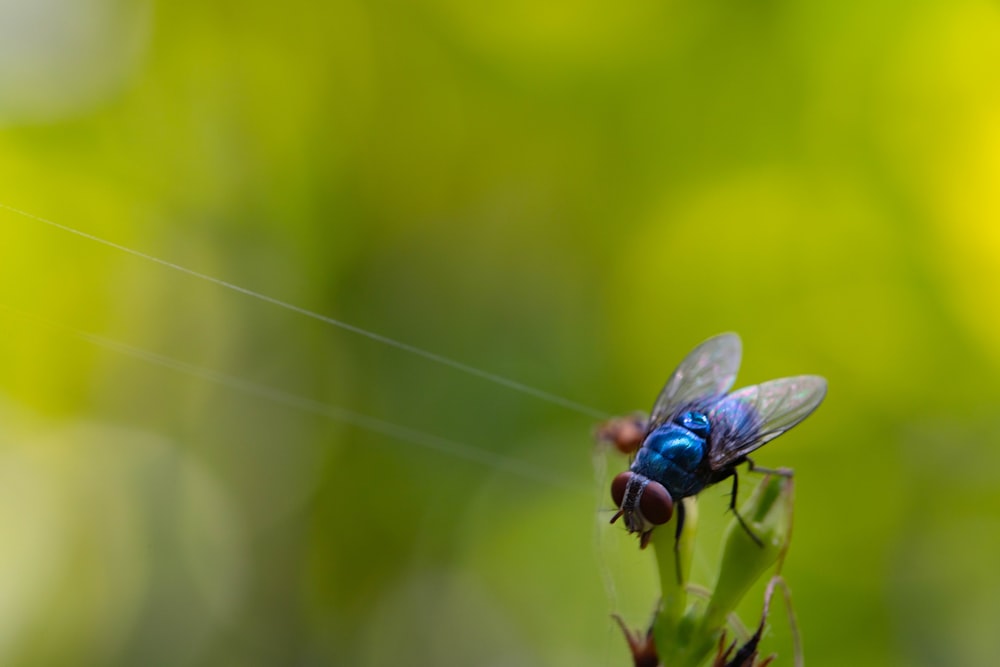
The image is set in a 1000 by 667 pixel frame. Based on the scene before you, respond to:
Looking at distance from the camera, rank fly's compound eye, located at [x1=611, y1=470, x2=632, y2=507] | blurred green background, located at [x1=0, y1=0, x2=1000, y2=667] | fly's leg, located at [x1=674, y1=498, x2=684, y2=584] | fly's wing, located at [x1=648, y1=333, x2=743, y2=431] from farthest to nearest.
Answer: blurred green background, located at [x1=0, y1=0, x2=1000, y2=667], fly's wing, located at [x1=648, y1=333, x2=743, y2=431], fly's compound eye, located at [x1=611, y1=470, x2=632, y2=507], fly's leg, located at [x1=674, y1=498, x2=684, y2=584]

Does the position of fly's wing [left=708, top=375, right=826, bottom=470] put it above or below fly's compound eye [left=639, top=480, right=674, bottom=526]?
above

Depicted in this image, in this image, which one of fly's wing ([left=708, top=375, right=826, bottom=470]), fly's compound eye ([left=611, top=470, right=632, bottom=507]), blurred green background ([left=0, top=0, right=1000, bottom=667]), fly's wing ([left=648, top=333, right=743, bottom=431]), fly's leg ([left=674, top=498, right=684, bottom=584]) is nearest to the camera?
fly's leg ([left=674, top=498, right=684, bottom=584])

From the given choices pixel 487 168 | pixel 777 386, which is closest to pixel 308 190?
pixel 487 168

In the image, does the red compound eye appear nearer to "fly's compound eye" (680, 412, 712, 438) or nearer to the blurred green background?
"fly's compound eye" (680, 412, 712, 438)

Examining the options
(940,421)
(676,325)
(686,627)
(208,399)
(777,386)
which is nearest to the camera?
(686,627)

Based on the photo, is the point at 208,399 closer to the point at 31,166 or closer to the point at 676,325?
the point at 31,166

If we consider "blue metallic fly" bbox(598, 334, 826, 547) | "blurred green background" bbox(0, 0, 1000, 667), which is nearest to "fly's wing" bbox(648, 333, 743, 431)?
"blue metallic fly" bbox(598, 334, 826, 547)

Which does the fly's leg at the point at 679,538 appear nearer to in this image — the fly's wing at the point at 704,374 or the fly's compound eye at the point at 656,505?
the fly's compound eye at the point at 656,505

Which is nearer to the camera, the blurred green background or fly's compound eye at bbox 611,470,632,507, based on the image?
fly's compound eye at bbox 611,470,632,507
